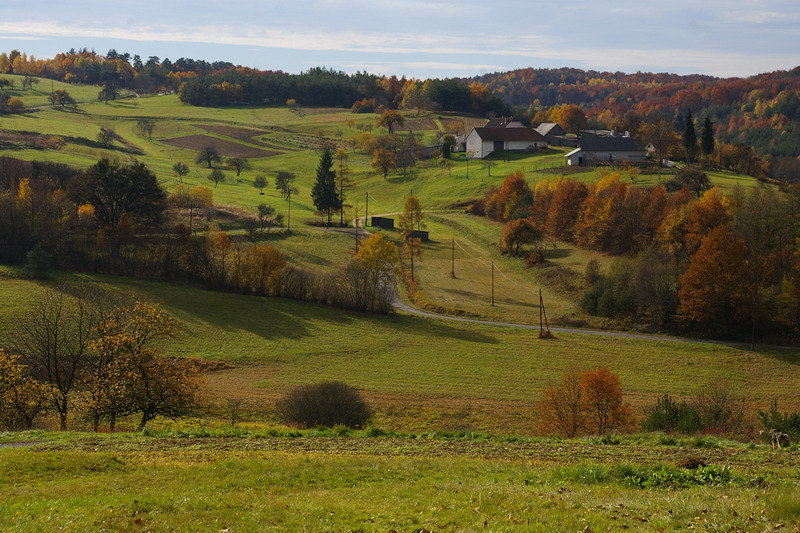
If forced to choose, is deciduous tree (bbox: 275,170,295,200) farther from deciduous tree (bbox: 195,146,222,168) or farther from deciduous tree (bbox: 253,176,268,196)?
deciduous tree (bbox: 195,146,222,168)

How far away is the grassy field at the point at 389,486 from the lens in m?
12.1

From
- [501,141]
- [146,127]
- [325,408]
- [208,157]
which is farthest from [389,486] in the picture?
[146,127]

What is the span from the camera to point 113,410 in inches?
1121

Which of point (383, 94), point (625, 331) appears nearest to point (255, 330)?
point (625, 331)

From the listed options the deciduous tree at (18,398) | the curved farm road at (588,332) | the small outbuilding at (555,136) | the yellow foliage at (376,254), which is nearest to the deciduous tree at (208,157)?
the small outbuilding at (555,136)

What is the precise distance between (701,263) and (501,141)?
234 feet

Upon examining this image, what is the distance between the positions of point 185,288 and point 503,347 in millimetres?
26574

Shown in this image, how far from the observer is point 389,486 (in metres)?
15.6

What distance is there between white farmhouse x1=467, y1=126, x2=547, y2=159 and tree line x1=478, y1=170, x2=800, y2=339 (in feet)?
161

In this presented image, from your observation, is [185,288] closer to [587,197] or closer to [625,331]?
[625,331]

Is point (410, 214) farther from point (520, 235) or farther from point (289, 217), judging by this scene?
point (289, 217)

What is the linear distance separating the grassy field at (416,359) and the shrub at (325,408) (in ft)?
9.45

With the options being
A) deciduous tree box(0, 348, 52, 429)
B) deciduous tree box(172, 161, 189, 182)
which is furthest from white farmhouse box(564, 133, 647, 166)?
deciduous tree box(0, 348, 52, 429)

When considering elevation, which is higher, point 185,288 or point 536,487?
point 536,487
